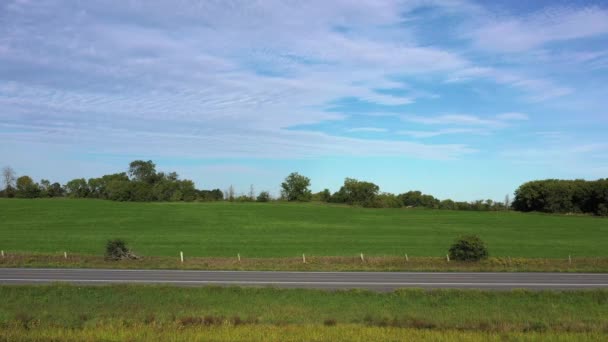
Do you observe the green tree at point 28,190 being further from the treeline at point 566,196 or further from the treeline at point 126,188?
the treeline at point 566,196

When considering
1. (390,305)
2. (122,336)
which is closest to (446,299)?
(390,305)

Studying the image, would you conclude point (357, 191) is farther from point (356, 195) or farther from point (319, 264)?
point (319, 264)

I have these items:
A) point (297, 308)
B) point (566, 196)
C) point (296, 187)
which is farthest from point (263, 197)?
point (297, 308)

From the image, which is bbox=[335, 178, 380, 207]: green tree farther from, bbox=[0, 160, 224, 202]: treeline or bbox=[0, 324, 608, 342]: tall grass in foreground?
bbox=[0, 324, 608, 342]: tall grass in foreground

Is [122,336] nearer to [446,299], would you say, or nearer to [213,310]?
[213,310]

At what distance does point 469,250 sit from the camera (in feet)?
115

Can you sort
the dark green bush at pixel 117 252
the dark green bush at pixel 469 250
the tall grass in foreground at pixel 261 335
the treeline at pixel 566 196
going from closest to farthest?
the tall grass in foreground at pixel 261 335 < the dark green bush at pixel 117 252 < the dark green bush at pixel 469 250 < the treeline at pixel 566 196

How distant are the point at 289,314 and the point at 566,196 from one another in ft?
448

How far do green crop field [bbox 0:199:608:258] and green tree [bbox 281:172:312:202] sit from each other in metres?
47.5

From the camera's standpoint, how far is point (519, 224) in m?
91.9

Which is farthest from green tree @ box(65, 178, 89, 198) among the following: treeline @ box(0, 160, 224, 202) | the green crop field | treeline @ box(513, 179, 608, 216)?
treeline @ box(513, 179, 608, 216)

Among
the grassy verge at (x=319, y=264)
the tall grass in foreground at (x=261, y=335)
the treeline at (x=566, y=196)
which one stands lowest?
the grassy verge at (x=319, y=264)

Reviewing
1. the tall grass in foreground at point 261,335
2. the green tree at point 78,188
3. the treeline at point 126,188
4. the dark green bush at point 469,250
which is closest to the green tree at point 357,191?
the treeline at point 126,188

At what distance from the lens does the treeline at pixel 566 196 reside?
125062mm
